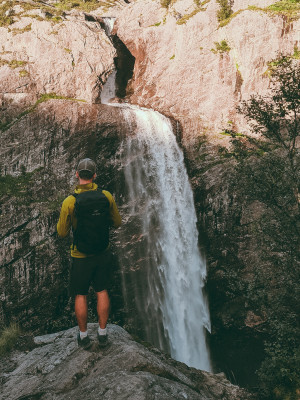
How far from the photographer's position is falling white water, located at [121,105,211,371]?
14148mm

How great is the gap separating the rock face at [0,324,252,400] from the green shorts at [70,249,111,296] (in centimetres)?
122

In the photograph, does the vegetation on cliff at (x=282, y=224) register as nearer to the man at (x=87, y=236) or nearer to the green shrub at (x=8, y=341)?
the man at (x=87, y=236)

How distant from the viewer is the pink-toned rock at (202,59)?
17531 millimetres

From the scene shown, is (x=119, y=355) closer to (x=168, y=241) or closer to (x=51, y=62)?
(x=168, y=241)

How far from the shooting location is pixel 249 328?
46.9 ft

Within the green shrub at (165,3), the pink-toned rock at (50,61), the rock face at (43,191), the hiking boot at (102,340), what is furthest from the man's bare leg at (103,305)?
the green shrub at (165,3)

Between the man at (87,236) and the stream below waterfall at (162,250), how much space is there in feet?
33.0

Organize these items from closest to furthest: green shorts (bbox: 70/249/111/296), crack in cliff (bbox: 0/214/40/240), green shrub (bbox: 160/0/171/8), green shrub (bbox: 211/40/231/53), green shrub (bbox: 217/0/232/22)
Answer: green shorts (bbox: 70/249/111/296) → crack in cliff (bbox: 0/214/40/240) → green shrub (bbox: 211/40/231/53) → green shrub (bbox: 217/0/232/22) → green shrub (bbox: 160/0/171/8)

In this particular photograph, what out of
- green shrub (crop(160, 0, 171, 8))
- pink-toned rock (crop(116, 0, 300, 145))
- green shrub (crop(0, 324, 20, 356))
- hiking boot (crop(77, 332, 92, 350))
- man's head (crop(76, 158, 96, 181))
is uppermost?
green shrub (crop(160, 0, 171, 8))

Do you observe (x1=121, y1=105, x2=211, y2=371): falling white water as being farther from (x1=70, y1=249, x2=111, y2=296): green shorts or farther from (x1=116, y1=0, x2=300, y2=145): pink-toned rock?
(x1=70, y1=249, x2=111, y2=296): green shorts

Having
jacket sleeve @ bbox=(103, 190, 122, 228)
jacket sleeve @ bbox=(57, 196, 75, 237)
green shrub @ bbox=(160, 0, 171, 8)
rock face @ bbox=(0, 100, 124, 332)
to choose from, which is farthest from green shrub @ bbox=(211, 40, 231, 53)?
jacket sleeve @ bbox=(57, 196, 75, 237)

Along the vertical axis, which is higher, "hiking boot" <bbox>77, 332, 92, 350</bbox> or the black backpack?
the black backpack

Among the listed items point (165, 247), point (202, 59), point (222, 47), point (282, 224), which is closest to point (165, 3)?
point (202, 59)

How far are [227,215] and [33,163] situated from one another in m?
10.9
